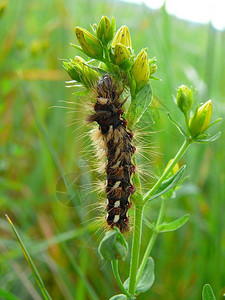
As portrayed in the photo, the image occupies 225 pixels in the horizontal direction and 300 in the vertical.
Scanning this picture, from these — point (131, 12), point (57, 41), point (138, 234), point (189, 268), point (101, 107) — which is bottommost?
point (189, 268)

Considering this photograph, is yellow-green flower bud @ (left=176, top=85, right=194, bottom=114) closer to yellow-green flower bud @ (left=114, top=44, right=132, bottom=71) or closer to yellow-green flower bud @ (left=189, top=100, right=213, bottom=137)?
yellow-green flower bud @ (left=189, top=100, right=213, bottom=137)

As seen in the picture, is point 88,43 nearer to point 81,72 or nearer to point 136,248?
point 81,72

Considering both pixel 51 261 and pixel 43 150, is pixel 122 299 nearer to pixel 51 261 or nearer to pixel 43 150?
pixel 51 261

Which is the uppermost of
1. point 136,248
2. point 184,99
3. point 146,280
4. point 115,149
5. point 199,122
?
point 184,99

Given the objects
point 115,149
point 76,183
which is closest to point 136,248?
point 115,149

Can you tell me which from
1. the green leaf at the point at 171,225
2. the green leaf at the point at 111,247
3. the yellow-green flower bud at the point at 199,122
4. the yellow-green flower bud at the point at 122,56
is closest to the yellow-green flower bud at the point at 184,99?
the yellow-green flower bud at the point at 199,122

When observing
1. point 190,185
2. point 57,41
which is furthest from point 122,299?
point 57,41
